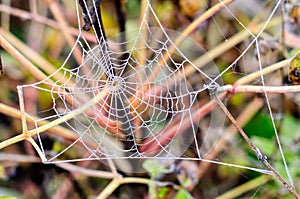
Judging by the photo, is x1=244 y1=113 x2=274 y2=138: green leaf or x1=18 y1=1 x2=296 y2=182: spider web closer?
x1=18 y1=1 x2=296 y2=182: spider web

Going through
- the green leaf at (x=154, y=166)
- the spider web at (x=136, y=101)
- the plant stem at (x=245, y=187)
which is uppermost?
the spider web at (x=136, y=101)

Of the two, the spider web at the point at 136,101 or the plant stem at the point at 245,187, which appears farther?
the plant stem at the point at 245,187

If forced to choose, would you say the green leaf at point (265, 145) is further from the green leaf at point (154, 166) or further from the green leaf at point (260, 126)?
the green leaf at point (154, 166)

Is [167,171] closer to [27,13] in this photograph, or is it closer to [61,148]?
[61,148]

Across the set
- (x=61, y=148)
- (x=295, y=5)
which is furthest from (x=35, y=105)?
(x=295, y=5)

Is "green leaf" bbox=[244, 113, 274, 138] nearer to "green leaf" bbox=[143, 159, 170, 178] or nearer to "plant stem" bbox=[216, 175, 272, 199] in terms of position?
"plant stem" bbox=[216, 175, 272, 199]

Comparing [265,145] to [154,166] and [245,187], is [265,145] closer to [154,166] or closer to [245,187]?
[245,187]

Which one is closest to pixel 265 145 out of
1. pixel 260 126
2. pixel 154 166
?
pixel 260 126

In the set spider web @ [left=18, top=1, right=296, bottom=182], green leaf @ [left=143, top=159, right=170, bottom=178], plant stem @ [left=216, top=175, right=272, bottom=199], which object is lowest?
plant stem @ [left=216, top=175, right=272, bottom=199]

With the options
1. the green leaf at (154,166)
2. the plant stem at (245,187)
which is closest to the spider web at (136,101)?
the green leaf at (154,166)

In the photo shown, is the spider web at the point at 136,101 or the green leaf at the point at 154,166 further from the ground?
the spider web at the point at 136,101

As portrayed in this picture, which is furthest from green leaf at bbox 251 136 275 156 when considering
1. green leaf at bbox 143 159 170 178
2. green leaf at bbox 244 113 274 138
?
green leaf at bbox 143 159 170 178
